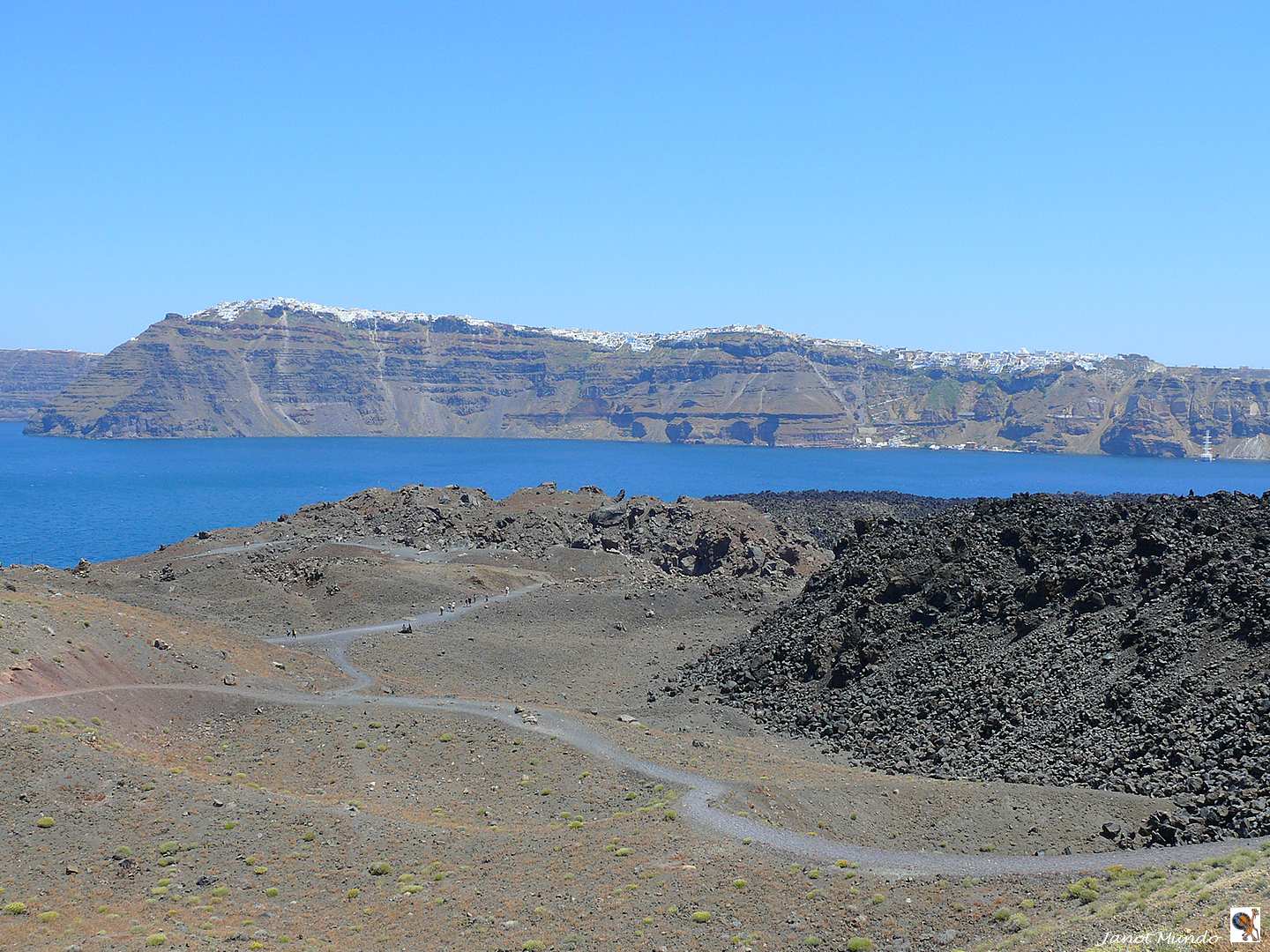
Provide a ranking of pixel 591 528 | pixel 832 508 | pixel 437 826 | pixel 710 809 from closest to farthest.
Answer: pixel 710 809
pixel 437 826
pixel 591 528
pixel 832 508

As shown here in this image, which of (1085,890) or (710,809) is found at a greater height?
(1085,890)

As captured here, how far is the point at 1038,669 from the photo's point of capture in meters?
40.2

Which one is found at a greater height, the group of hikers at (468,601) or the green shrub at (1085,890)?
the green shrub at (1085,890)

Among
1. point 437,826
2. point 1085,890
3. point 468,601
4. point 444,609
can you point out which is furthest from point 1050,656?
point 468,601

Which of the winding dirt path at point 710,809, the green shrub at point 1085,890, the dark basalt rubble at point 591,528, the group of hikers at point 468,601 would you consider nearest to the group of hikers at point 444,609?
the group of hikers at point 468,601

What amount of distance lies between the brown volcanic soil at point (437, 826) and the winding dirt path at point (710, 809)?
1.74 feet

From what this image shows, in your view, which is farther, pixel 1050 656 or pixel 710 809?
pixel 1050 656

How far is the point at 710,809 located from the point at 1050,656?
55.7 feet

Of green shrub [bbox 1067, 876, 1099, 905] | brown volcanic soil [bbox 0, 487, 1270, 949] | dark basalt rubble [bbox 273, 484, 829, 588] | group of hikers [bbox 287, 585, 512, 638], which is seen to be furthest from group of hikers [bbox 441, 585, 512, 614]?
green shrub [bbox 1067, 876, 1099, 905]

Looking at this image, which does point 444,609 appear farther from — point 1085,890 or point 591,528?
point 1085,890

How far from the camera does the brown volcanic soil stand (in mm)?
22406

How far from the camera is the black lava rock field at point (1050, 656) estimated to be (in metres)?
32.2

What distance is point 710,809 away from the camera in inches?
1155

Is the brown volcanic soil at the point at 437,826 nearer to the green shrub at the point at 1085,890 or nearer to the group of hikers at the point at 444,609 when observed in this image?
the green shrub at the point at 1085,890
